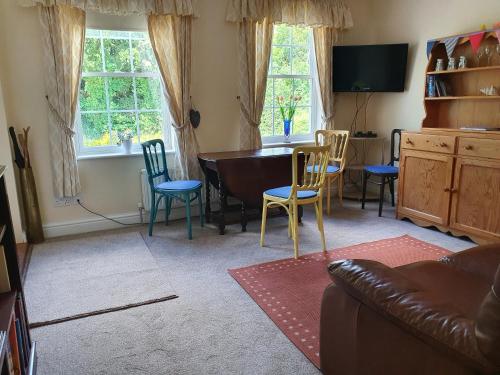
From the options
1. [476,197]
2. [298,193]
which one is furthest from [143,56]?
[476,197]

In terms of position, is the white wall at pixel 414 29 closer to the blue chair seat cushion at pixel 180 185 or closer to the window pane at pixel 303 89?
the window pane at pixel 303 89

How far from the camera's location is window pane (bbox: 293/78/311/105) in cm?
451

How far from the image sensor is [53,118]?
3355 millimetres

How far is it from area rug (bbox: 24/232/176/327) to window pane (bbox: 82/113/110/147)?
0.91 m

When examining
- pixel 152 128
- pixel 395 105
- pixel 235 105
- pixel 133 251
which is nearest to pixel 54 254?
pixel 133 251

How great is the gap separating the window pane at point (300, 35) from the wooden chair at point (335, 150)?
1042 mm

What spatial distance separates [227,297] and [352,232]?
1588mm

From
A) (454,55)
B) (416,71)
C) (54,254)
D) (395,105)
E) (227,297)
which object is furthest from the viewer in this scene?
(395,105)

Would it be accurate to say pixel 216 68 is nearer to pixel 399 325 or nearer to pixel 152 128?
pixel 152 128

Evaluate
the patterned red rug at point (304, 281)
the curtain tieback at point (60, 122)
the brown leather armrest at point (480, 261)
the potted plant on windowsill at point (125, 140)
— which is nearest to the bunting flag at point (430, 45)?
the patterned red rug at point (304, 281)

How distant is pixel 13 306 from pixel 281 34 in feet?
12.3

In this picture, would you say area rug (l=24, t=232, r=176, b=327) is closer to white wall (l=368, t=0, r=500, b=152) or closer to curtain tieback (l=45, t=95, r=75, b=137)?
curtain tieback (l=45, t=95, r=75, b=137)

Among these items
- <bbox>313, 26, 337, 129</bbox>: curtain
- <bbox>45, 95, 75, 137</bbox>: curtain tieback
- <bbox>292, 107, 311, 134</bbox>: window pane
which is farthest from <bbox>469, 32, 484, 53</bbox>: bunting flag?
<bbox>45, 95, 75, 137</bbox>: curtain tieback

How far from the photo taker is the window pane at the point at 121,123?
12.2 ft
